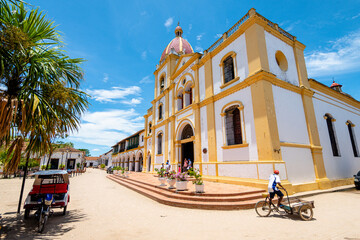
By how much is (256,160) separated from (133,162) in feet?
90.6

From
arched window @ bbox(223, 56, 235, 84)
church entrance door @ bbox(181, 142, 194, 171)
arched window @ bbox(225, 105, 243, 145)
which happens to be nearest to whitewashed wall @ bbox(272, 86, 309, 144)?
arched window @ bbox(225, 105, 243, 145)

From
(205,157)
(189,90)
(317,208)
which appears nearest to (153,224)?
(317,208)

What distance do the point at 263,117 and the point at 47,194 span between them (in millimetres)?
9126

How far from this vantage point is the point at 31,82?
14.9 feet

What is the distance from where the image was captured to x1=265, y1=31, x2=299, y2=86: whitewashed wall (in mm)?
10445

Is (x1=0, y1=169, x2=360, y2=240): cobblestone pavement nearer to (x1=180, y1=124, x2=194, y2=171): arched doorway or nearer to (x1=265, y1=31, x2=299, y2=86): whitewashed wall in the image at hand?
(x1=265, y1=31, x2=299, y2=86): whitewashed wall

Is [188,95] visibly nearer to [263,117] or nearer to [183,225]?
[263,117]

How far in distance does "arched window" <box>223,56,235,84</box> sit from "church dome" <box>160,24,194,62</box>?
9085 millimetres

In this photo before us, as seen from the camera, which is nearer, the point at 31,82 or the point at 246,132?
the point at 31,82

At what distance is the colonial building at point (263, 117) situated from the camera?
8984mm

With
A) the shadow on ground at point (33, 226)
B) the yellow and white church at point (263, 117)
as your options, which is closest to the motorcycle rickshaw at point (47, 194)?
the shadow on ground at point (33, 226)

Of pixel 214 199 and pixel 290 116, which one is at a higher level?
pixel 290 116

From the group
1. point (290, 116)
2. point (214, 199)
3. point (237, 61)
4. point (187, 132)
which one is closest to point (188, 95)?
point (187, 132)

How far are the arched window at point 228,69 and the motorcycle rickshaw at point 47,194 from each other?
1042cm
